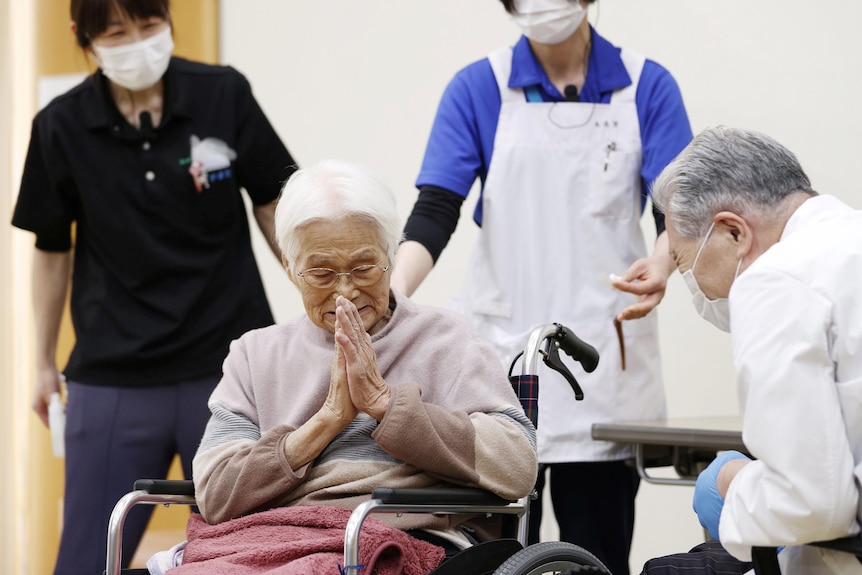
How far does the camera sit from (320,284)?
2.02m

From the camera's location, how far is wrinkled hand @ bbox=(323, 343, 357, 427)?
6.18ft

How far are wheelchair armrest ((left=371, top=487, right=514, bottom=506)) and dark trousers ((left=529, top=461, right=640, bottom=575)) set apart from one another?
62 centimetres

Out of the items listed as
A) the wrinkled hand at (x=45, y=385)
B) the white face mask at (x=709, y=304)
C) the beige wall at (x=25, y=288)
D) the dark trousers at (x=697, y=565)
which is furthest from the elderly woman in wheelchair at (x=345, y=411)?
the beige wall at (x=25, y=288)

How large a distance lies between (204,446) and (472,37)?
8.14ft

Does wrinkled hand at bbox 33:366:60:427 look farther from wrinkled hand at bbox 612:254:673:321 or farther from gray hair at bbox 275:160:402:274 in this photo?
wrinkled hand at bbox 612:254:673:321

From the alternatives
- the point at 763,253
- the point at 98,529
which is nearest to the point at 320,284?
the point at 763,253

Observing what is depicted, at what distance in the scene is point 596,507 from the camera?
2.58 m

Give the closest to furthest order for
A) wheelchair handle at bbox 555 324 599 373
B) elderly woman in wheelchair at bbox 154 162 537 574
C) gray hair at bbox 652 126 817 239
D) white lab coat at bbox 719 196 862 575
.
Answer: white lab coat at bbox 719 196 862 575 < gray hair at bbox 652 126 817 239 < elderly woman in wheelchair at bbox 154 162 537 574 < wheelchair handle at bbox 555 324 599 373

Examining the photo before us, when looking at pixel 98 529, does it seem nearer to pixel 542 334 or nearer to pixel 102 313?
pixel 102 313

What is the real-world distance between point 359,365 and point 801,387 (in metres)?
0.74

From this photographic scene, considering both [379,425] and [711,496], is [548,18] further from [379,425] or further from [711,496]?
[711,496]

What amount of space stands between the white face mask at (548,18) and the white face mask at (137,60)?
2.85 feet

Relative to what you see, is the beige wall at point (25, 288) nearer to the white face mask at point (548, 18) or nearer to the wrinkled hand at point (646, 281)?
the white face mask at point (548, 18)

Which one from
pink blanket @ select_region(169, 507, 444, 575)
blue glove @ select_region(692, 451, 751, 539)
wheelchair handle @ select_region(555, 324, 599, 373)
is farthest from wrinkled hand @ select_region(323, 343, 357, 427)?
blue glove @ select_region(692, 451, 751, 539)
